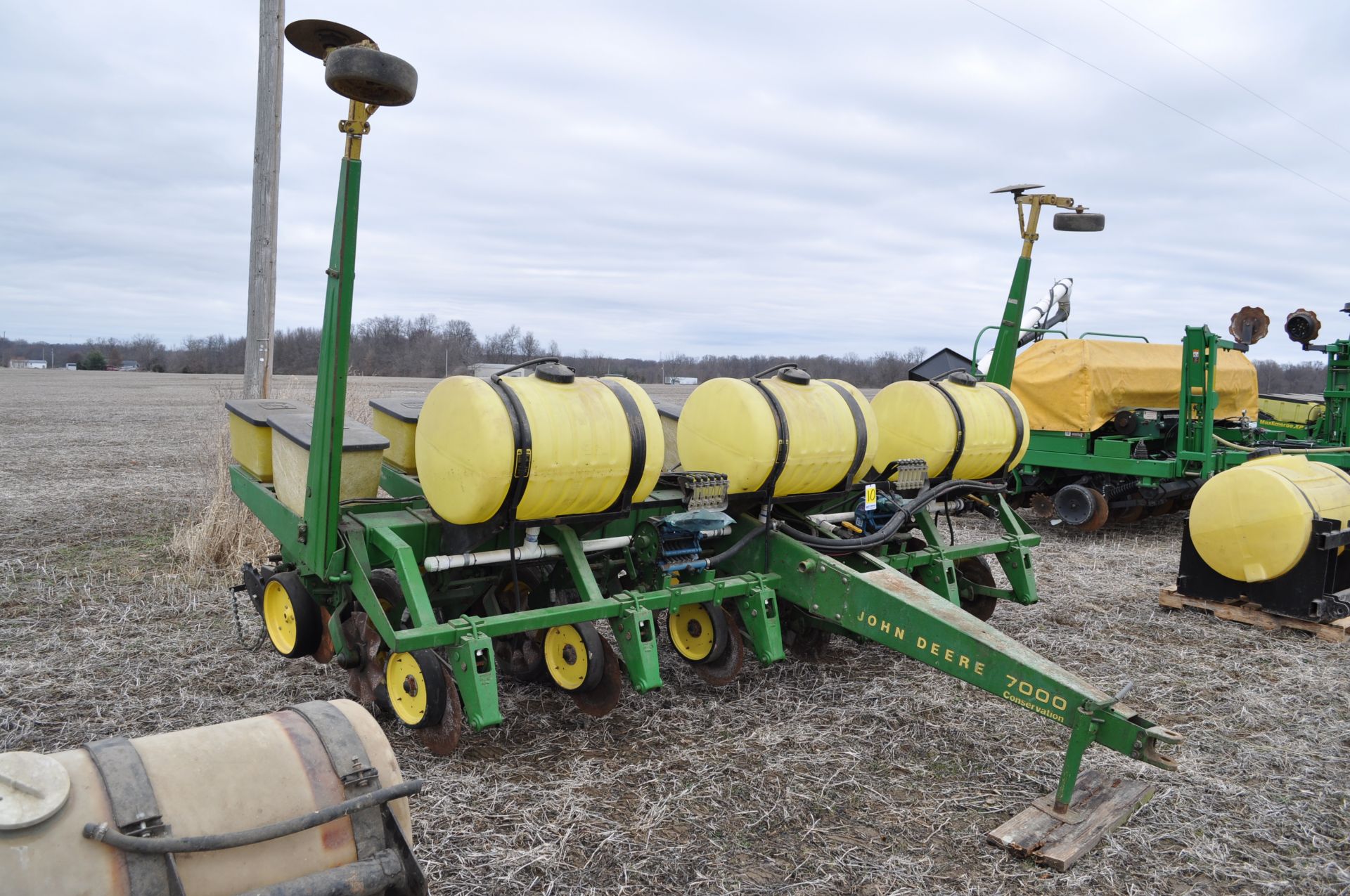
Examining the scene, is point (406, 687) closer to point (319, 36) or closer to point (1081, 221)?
point (319, 36)

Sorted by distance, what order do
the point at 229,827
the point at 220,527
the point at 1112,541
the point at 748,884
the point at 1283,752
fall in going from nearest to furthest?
1. the point at 229,827
2. the point at 748,884
3. the point at 1283,752
4. the point at 220,527
5. the point at 1112,541

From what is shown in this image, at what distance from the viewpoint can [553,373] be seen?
4297 mm

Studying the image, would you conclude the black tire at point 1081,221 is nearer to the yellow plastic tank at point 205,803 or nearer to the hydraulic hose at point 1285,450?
the hydraulic hose at point 1285,450

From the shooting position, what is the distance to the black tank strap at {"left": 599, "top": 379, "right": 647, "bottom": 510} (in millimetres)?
4289

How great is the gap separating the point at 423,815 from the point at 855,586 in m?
2.08

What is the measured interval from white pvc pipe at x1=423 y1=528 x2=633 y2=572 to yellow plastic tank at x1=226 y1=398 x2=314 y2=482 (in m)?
1.19

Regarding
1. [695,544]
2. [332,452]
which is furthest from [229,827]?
[695,544]

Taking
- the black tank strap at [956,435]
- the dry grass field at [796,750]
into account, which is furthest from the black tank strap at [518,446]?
the black tank strap at [956,435]

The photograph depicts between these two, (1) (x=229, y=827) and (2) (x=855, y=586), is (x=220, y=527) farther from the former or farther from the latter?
(1) (x=229, y=827)

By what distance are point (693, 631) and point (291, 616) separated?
198 cm

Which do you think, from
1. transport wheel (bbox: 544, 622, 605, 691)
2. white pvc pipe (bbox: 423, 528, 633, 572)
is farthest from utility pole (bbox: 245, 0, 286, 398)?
transport wheel (bbox: 544, 622, 605, 691)

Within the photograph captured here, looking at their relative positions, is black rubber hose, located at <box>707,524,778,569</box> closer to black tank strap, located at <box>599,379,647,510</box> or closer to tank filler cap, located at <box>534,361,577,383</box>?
black tank strap, located at <box>599,379,647,510</box>

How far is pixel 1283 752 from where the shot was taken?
4.42 m

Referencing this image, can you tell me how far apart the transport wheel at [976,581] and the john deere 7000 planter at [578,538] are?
29 cm
